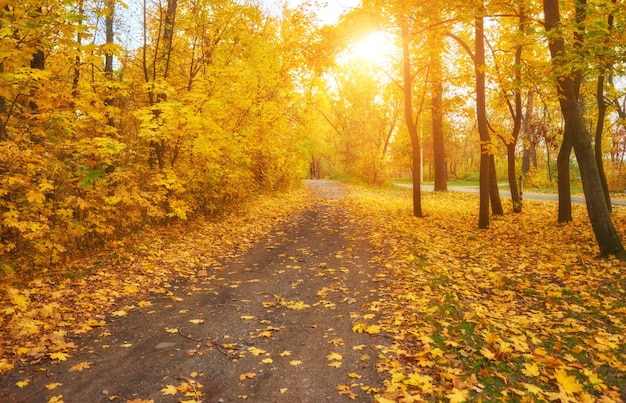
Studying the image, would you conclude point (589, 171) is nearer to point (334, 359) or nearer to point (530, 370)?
point (530, 370)

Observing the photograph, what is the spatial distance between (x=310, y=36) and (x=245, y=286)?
9934 mm

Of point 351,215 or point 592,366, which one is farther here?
point 351,215

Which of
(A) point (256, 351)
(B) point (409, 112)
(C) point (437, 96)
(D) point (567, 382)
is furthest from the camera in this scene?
(C) point (437, 96)

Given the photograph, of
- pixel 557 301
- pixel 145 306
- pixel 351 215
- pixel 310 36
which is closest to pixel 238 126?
pixel 310 36

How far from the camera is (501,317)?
6.41m

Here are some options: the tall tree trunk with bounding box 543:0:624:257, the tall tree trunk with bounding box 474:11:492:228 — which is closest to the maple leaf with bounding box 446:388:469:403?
the tall tree trunk with bounding box 543:0:624:257

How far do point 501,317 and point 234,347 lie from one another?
4239mm

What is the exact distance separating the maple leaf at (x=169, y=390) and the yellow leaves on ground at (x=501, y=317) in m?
2.32

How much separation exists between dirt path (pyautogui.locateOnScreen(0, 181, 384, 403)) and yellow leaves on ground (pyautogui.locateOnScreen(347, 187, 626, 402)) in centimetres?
53

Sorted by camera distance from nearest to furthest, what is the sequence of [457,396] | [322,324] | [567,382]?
[457,396], [567,382], [322,324]

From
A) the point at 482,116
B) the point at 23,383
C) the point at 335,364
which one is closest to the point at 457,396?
the point at 335,364

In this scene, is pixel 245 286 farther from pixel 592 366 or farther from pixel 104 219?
pixel 592 366

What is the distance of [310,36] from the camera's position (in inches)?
563

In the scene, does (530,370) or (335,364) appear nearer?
(530,370)
